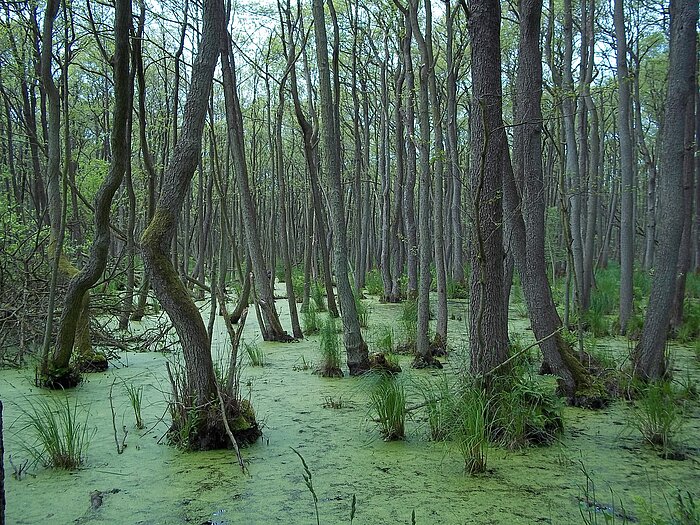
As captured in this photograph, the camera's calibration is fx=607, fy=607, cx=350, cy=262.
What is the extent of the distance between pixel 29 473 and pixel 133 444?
625 millimetres

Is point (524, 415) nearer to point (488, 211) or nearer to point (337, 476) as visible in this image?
point (337, 476)

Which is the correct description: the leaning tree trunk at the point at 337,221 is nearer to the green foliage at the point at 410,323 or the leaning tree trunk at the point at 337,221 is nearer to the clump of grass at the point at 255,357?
the clump of grass at the point at 255,357

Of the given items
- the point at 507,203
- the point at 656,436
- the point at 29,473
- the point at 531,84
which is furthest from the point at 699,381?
the point at 29,473

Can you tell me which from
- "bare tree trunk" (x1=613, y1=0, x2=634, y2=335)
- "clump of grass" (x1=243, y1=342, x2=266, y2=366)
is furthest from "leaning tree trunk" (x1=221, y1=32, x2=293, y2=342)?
"bare tree trunk" (x1=613, y1=0, x2=634, y2=335)

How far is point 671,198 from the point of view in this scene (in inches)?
183

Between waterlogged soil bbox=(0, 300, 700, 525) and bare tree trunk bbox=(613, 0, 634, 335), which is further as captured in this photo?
bare tree trunk bbox=(613, 0, 634, 335)

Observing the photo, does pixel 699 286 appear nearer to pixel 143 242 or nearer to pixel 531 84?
pixel 531 84

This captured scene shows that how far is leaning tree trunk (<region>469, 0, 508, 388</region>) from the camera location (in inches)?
156

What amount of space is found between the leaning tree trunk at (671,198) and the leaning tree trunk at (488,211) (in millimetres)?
1376

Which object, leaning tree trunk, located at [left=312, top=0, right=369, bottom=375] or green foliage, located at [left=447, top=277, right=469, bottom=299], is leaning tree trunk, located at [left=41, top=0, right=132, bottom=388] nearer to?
leaning tree trunk, located at [left=312, top=0, right=369, bottom=375]

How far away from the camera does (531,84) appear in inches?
183

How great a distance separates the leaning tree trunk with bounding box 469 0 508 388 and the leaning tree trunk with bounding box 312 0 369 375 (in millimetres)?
1701

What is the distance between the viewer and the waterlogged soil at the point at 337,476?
2730mm

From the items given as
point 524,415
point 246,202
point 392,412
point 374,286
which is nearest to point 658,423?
point 524,415
